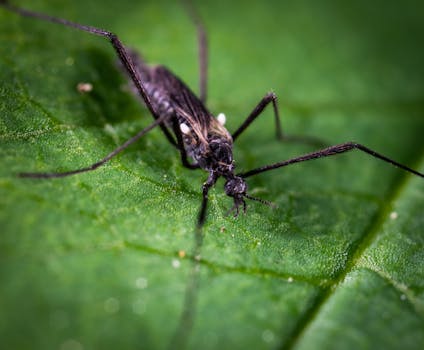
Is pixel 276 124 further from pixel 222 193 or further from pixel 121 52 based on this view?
pixel 121 52

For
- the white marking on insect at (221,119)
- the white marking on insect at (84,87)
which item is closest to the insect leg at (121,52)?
the white marking on insect at (84,87)

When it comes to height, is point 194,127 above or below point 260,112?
below

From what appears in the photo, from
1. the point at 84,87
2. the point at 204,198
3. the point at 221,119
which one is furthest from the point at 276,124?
the point at 84,87

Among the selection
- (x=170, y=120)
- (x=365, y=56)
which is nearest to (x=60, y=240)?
(x=170, y=120)

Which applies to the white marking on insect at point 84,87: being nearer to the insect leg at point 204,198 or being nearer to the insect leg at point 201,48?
the insect leg at point 201,48

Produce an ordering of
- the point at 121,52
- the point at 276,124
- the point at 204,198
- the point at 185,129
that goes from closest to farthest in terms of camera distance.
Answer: the point at 204,198 → the point at 121,52 → the point at 185,129 → the point at 276,124

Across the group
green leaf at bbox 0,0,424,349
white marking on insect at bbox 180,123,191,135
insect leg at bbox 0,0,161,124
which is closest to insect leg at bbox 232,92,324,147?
green leaf at bbox 0,0,424,349

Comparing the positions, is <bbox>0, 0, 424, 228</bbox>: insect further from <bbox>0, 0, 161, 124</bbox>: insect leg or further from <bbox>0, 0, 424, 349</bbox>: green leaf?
<bbox>0, 0, 424, 349</bbox>: green leaf
